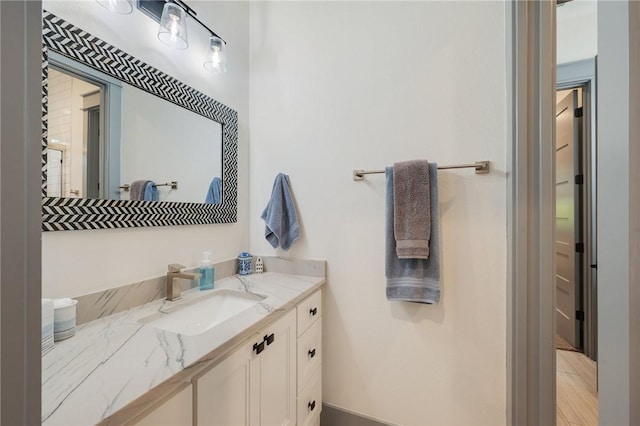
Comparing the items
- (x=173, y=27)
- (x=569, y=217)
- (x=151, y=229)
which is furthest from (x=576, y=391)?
(x=173, y=27)

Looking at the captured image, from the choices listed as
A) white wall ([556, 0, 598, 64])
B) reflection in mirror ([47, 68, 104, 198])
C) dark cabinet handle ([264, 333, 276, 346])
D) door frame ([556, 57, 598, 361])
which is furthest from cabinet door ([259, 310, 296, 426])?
white wall ([556, 0, 598, 64])

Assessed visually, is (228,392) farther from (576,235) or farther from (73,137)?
(576,235)

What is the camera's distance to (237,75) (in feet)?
5.41

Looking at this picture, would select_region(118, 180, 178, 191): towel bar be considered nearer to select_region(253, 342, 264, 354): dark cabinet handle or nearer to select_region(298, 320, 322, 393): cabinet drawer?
select_region(253, 342, 264, 354): dark cabinet handle

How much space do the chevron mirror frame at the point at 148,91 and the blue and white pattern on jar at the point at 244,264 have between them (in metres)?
0.22

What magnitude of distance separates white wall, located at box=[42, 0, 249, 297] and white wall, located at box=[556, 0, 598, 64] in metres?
2.24

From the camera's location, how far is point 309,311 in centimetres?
135

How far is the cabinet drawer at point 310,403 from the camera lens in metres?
1.24

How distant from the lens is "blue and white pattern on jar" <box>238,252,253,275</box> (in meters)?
1.60

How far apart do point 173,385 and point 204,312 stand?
0.60m
